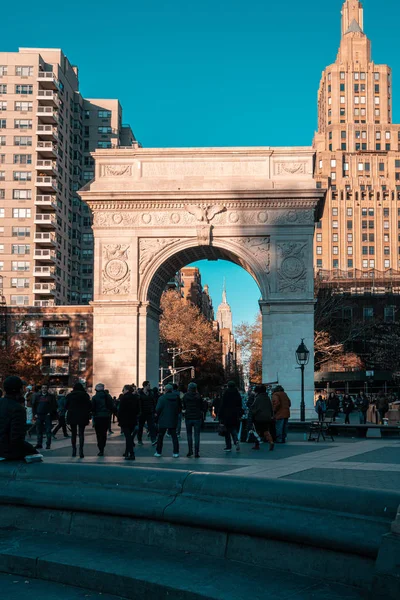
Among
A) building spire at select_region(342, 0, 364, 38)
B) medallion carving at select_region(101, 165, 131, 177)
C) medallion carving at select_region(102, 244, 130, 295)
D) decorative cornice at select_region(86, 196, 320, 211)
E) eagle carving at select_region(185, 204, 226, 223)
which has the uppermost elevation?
building spire at select_region(342, 0, 364, 38)

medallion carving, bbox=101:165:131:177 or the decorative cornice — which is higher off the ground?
medallion carving, bbox=101:165:131:177

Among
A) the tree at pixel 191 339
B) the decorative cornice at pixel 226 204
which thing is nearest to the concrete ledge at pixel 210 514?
the decorative cornice at pixel 226 204

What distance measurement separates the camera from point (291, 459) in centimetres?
1664

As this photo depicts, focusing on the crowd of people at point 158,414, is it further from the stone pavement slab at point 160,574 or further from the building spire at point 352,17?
the building spire at point 352,17

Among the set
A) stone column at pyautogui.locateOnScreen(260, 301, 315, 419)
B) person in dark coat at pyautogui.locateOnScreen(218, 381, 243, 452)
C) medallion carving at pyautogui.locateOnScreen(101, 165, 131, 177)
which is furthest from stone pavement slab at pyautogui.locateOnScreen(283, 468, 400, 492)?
medallion carving at pyautogui.locateOnScreen(101, 165, 131, 177)

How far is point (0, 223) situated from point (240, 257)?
4219 centimetres

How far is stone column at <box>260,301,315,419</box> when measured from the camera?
35.8m

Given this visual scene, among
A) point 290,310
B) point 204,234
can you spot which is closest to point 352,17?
point 204,234

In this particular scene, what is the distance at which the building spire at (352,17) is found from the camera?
127938 mm

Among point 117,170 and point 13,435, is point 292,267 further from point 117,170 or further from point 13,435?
point 13,435

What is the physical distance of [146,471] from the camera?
636cm

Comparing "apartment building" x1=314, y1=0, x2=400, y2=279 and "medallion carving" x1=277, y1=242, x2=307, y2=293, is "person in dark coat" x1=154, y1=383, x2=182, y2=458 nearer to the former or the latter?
"medallion carving" x1=277, y1=242, x2=307, y2=293

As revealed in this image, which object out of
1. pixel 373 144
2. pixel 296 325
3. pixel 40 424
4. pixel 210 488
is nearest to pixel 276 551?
pixel 210 488

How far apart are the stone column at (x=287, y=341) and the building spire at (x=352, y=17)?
343 feet
